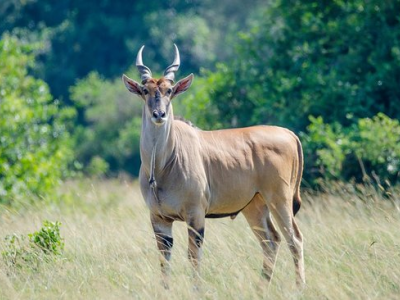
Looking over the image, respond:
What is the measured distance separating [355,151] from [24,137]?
251 inches

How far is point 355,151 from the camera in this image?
13.5 metres

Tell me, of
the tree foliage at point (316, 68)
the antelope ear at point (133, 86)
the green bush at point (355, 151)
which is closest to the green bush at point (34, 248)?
the antelope ear at point (133, 86)

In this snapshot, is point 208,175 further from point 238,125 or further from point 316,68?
point 238,125

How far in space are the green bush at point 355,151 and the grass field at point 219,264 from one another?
2.18 m

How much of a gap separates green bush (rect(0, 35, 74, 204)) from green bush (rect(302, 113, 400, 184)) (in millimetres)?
4577

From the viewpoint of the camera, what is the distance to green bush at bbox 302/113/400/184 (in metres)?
13.2

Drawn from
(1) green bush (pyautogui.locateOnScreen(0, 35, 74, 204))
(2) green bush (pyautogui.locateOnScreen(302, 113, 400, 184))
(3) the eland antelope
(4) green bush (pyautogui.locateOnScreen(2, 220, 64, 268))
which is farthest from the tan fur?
(1) green bush (pyautogui.locateOnScreen(0, 35, 74, 204))

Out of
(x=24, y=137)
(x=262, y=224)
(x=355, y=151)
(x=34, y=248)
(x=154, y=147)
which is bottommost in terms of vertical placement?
(x=24, y=137)

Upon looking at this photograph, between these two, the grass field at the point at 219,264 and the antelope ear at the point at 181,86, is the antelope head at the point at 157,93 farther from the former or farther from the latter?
the grass field at the point at 219,264

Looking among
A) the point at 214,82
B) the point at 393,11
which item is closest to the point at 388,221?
the point at 393,11

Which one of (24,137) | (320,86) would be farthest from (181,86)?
(24,137)

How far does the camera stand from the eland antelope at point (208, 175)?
28.5ft

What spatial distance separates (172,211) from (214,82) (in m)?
8.91

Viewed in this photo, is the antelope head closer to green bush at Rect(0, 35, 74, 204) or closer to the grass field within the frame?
the grass field
